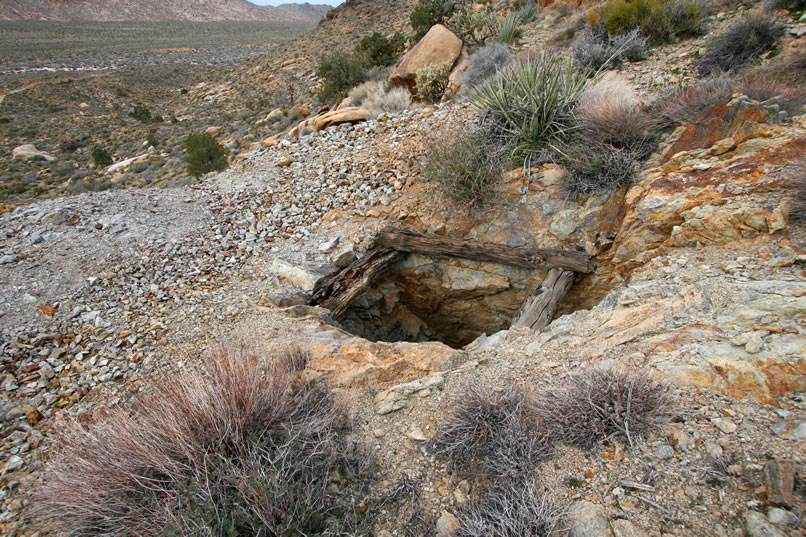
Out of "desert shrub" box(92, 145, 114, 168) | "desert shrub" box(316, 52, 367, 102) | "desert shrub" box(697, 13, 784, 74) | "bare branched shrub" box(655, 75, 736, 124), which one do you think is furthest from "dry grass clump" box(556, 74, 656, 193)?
"desert shrub" box(92, 145, 114, 168)

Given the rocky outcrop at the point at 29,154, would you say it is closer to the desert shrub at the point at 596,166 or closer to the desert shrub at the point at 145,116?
the desert shrub at the point at 145,116

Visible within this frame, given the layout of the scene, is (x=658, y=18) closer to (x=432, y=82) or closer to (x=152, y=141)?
(x=432, y=82)

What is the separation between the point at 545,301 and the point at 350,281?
7.78ft

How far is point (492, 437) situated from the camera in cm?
203

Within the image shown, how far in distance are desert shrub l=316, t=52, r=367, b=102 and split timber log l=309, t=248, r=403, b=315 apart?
853 cm

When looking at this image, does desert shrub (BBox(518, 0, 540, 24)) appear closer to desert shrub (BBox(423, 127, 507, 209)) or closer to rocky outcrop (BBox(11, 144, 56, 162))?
desert shrub (BBox(423, 127, 507, 209))

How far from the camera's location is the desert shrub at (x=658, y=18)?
19.0 ft

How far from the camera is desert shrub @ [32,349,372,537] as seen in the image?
5.37 ft

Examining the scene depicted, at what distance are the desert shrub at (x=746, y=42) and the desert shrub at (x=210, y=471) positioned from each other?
6231 mm

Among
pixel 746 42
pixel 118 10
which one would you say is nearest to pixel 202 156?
pixel 746 42

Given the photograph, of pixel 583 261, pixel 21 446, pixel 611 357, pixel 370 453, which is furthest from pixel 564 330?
pixel 21 446

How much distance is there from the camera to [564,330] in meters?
3.06

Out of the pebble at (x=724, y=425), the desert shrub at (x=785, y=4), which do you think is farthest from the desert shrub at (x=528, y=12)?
the pebble at (x=724, y=425)

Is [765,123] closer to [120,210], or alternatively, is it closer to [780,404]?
[780,404]
